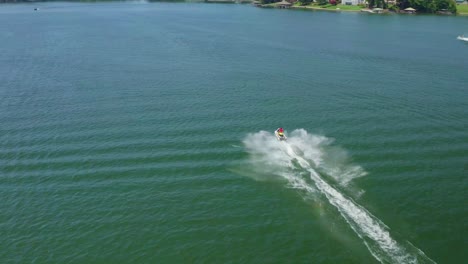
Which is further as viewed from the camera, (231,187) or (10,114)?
(10,114)

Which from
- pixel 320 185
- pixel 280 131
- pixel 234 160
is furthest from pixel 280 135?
pixel 320 185

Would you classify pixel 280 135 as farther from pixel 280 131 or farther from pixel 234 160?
pixel 234 160

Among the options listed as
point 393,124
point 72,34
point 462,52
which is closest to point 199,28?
point 72,34

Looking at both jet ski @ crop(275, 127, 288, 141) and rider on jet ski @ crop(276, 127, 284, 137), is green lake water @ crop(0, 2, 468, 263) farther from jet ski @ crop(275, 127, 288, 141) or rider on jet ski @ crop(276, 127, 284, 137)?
rider on jet ski @ crop(276, 127, 284, 137)

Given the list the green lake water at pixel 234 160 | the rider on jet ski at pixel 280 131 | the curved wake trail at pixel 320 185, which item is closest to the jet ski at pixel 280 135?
the rider on jet ski at pixel 280 131

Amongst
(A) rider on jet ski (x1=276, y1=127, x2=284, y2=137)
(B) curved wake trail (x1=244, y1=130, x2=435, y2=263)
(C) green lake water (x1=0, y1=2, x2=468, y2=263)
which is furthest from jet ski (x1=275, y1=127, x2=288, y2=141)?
(C) green lake water (x1=0, y1=2, x2=468, y2=263)

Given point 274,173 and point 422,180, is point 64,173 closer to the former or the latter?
point 274,173
